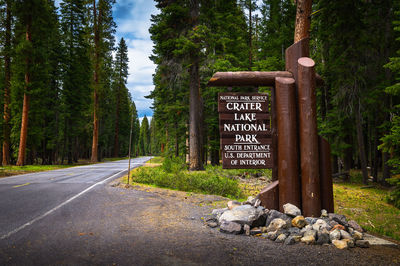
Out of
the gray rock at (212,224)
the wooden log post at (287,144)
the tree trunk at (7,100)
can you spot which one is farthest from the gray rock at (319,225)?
the tree trunk at (7,100)

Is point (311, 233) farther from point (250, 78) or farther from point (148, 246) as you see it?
point (250, 78)

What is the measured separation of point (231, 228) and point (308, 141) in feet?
8.45

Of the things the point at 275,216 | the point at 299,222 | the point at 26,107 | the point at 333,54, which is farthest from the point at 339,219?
the point at 26,107

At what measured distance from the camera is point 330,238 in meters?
4.35

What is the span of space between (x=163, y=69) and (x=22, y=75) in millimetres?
14512

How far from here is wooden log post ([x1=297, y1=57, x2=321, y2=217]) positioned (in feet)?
17.0

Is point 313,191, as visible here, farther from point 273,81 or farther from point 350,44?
point 350,44

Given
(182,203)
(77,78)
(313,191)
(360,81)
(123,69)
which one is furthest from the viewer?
(123,69)

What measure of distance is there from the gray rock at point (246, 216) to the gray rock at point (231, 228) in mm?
174

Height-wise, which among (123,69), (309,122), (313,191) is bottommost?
(313,191)

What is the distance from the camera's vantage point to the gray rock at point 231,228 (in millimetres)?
4855

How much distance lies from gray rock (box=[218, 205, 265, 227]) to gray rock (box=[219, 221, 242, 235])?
0.17 meters

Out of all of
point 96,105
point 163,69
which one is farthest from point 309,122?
point 96,105

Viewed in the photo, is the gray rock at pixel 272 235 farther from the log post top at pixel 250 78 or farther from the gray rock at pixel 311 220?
the log post top at pixel 250 78
